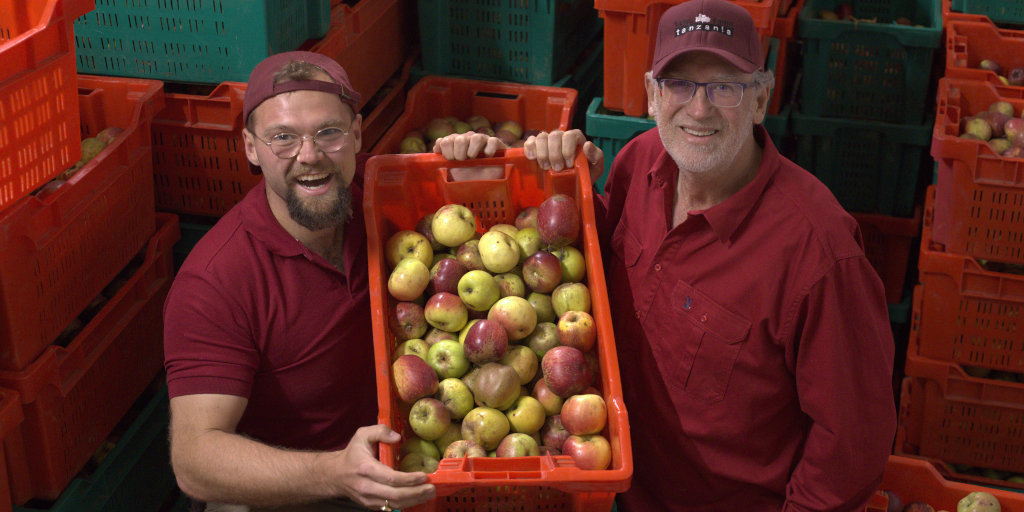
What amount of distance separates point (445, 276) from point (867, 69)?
2704 mm

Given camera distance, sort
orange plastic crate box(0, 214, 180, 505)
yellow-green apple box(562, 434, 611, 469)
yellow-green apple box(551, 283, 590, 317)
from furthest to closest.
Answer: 1. orange plastic crate box(0, 214, 180, 505)
2. yellow-green apple box(551, 283, 590, 317)
3. yellow-green apple box(562, 434, 611, 469)

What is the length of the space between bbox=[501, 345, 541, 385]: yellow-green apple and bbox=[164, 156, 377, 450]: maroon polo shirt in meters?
0.54

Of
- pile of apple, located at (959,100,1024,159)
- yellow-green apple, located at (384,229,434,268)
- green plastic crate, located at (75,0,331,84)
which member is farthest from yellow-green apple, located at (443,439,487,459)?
pile of apple, located at (959,100,1024,159)

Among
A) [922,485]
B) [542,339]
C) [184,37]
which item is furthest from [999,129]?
[184,37]

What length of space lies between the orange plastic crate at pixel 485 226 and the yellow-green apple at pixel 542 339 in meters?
0.13

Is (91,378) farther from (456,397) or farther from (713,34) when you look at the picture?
(713,34)

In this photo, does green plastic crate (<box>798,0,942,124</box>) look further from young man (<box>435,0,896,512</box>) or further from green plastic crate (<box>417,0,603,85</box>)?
young man (<box>435,0,896,512</box>)

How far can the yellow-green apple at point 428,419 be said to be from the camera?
8.59ft

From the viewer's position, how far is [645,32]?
13.1 ft

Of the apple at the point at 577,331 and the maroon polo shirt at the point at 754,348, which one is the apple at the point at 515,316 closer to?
the apple at the point at 577,331

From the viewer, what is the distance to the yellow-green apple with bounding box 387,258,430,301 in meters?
2.86

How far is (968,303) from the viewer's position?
407 centimetres

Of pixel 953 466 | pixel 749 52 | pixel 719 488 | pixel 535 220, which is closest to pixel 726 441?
pixel 719 488

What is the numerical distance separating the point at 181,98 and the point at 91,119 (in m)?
0.36
